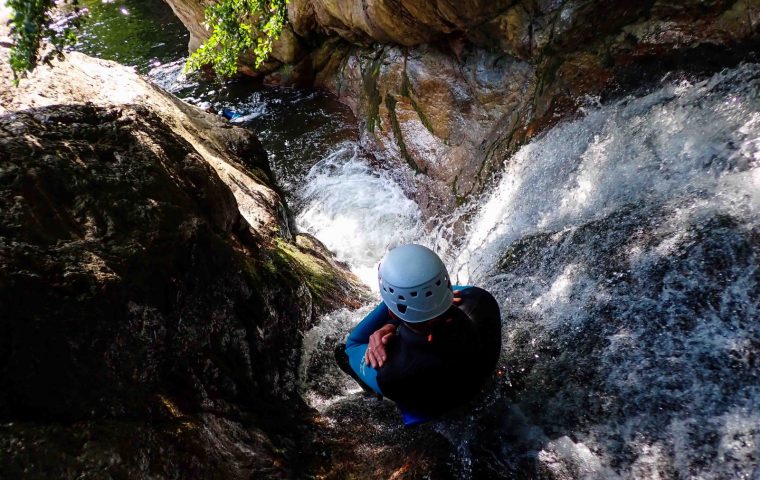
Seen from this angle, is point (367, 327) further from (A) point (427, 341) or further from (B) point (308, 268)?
(B) point (308, 268)

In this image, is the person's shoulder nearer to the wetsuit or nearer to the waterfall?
the wetsuit

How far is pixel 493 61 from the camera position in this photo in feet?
23.7

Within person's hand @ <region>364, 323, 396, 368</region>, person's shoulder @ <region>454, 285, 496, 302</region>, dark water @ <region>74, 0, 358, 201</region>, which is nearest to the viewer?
person's hand @ <region>364, 323, 396, 368</region>

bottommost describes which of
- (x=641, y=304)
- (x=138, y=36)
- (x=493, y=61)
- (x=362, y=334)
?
(x=641, y=304)

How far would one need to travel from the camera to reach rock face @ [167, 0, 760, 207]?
5.07 metres

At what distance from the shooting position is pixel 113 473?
211 centimetres

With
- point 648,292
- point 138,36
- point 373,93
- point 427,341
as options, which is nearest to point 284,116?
point 373,93

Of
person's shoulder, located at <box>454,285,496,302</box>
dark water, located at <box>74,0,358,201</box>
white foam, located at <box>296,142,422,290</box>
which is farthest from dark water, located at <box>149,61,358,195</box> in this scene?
person's shoulder, located at <box>454,285,496,302</box>

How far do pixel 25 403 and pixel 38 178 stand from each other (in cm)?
118

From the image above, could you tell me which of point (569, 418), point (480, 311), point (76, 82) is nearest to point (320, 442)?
point (480, 311)

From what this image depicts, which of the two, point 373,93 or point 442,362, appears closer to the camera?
point 442,362

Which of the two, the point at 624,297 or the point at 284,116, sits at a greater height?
the point at 284,116

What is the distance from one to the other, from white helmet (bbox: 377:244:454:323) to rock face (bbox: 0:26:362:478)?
1134 millimetres

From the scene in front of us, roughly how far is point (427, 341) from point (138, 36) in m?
20.8
